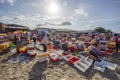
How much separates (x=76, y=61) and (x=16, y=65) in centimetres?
438

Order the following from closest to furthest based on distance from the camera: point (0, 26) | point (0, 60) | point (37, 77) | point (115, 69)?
1. point (37, 77)
2. point (115, 69)
3. point (0, 60)
4. point (0, 26)

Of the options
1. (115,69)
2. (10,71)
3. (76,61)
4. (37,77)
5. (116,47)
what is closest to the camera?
(37,77)

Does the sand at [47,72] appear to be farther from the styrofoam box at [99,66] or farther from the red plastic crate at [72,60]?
the red plastic crate at [72,60]

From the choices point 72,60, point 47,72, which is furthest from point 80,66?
point 47,72

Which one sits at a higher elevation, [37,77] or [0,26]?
[0,26]

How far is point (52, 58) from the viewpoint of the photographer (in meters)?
9.53

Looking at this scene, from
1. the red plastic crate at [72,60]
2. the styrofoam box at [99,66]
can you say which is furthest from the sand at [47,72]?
the red plastic crate at [72,60]

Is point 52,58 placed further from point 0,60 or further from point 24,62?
point 0,60

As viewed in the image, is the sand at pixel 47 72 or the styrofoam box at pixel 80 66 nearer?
the sand at pixel 47 72

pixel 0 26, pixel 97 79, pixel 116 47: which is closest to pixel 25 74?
pixel 97 79

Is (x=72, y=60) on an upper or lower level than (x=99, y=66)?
upper

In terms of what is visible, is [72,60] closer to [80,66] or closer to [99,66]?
[80,66]

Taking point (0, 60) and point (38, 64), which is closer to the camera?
point (38, 64)

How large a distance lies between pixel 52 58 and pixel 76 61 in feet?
6.12
